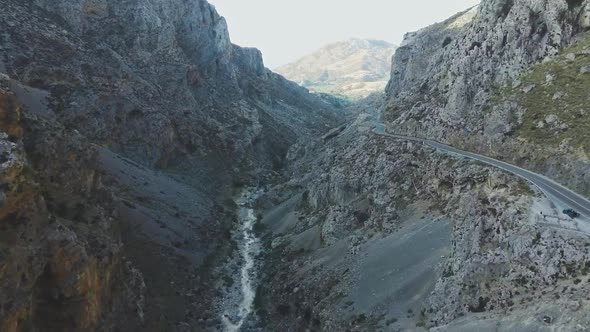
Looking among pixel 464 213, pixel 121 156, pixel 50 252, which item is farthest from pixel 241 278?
pixel 50 252

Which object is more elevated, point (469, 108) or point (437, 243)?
point (469, 108)

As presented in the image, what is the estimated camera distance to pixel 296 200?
97.1 metres

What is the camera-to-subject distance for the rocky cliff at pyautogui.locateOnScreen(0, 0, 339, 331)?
125 ft

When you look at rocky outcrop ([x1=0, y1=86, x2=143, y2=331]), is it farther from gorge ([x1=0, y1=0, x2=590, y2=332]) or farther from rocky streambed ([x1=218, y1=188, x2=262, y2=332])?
rocky streambed ([x1=218, y1=188, x2=262, y2=332])

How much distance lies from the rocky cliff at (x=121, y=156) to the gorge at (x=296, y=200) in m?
0.30

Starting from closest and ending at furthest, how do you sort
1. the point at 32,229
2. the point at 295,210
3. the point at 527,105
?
the point at 32,229
the point at 527,105
the point at 295,210

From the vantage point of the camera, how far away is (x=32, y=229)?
121 feet

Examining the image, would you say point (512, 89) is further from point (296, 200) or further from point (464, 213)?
point (296, 200)

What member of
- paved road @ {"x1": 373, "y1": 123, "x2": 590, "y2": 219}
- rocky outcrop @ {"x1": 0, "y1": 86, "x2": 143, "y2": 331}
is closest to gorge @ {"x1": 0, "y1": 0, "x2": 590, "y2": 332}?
rocky outcrop @ {"x1": 0, "y1": 86, "x2": 143, "y2": 331}

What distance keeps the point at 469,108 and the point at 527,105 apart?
11.3 meters

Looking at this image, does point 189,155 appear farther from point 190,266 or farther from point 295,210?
point 190,266

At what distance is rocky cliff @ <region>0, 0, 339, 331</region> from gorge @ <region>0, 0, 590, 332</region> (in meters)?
0.30

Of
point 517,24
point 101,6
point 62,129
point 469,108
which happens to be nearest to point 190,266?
point 62,129

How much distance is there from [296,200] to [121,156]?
110 ft
